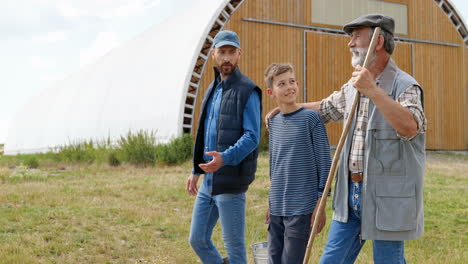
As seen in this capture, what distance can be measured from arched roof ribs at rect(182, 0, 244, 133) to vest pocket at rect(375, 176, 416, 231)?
13.3 meters

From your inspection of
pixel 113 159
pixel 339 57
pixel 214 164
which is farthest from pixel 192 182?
pixel 339 57

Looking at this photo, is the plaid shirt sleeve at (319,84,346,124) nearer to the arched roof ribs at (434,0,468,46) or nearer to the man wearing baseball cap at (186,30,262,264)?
the man wearing baseball cap at (186,30,262,264)

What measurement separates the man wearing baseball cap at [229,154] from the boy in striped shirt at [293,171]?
0.22 m

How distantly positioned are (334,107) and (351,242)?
2.65ft

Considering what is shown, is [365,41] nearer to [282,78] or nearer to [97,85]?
[282,78]

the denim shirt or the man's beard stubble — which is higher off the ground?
the man's beard stubble

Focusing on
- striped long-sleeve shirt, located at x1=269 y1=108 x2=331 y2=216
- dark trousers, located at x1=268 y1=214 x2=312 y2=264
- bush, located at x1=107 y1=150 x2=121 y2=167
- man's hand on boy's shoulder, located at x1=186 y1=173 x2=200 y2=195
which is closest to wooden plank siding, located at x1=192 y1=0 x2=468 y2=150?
bush, located at x1=107 y1=150 x2=121 y2=167

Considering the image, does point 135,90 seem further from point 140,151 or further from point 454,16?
point 454,16

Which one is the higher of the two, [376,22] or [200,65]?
[200,65]

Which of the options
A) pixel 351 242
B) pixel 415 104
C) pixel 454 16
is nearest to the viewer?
pixel 415 104

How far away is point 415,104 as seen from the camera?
95.8 inches

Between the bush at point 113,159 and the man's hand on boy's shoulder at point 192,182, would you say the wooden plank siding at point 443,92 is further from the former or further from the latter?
the man's hand on boy's shoulder at point 192,182

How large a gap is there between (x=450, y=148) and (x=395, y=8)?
5935mm

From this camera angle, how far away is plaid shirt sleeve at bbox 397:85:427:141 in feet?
7.86
